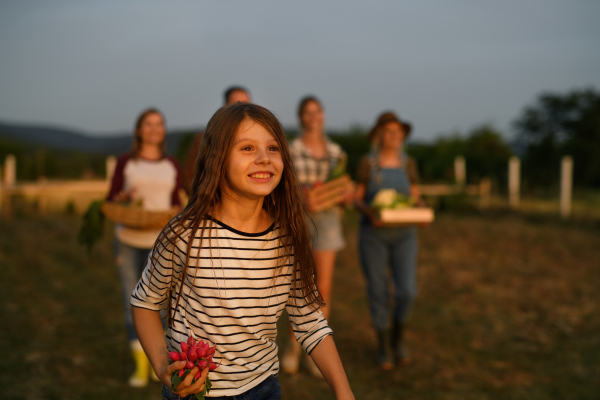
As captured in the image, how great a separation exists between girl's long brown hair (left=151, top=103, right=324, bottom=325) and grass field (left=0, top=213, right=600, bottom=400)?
262cm

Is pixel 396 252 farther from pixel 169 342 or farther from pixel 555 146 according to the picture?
pixel 555 146

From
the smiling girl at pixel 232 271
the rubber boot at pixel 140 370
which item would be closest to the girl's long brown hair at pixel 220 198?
the smiling girl at pixel 232 271

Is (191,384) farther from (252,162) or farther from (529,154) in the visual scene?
(529,154)

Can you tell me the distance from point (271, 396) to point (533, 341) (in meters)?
4.48

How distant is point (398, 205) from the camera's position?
4.53 m

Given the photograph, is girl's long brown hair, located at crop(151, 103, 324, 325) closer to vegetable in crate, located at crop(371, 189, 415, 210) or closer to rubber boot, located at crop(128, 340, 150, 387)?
vegetable in crate, located at crop(371, 189, 415, 210)

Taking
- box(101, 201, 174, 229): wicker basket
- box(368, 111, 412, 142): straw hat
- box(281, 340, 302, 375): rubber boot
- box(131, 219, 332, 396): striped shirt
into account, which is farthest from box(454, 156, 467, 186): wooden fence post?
box(131, 219, 332, 396): striped shirt

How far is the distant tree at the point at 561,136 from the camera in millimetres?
16344

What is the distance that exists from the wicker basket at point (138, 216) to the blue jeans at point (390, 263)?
1.76 meters

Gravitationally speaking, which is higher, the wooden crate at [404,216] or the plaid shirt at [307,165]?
the plaid shirt at [307,165]

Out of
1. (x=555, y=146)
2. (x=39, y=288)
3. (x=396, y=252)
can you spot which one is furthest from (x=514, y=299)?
(x=555, y=146)

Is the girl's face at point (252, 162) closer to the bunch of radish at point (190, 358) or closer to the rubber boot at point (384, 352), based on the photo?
the bunch of radish at point (190, 358)

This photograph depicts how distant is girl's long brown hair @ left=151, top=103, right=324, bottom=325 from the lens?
1.81 metres

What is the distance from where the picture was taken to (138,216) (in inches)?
156
